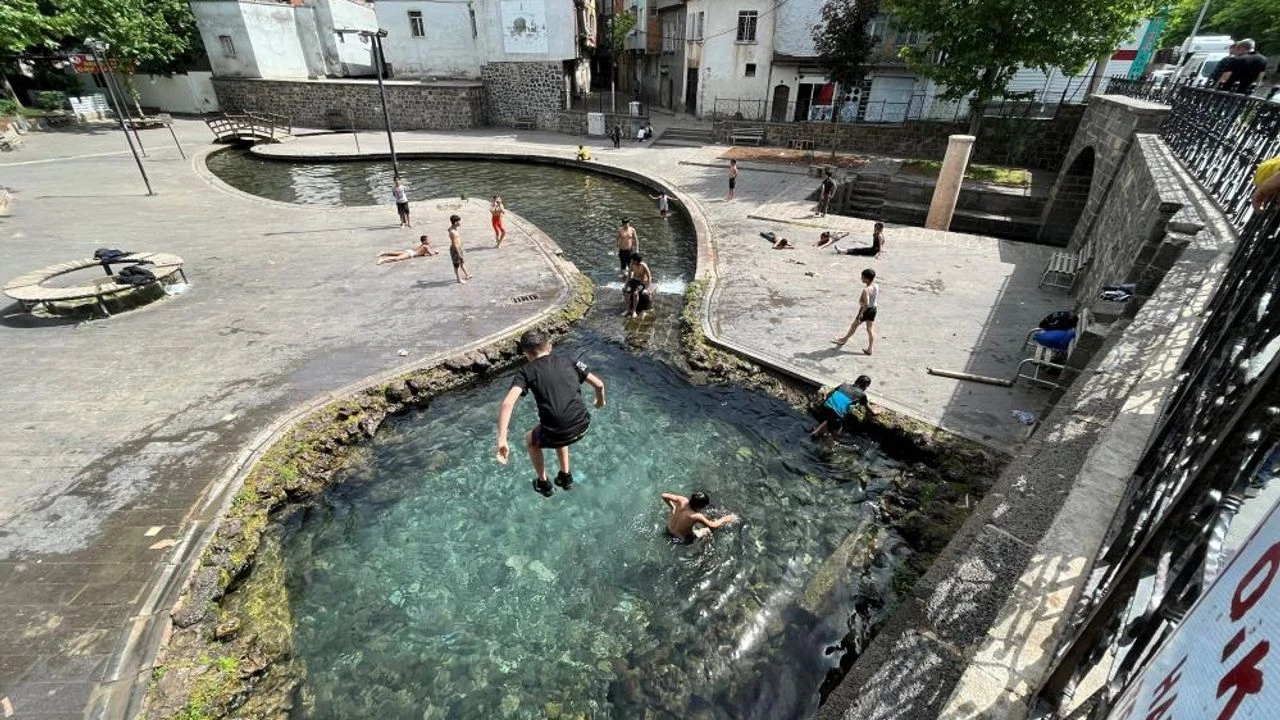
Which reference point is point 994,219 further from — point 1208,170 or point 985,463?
point 985,463

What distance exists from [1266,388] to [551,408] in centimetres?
494

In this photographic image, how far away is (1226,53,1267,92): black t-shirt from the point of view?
1197 cm

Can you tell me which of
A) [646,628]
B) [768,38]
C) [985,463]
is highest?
[768,38]

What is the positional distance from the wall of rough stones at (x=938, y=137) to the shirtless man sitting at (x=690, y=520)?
26320mm

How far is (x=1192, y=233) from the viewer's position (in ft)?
24.5

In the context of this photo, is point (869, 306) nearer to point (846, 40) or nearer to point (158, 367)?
point (158, 367)

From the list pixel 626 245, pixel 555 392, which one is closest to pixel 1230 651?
pixel 555 392

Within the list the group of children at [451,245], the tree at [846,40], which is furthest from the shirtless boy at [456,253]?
the tree at [846,40]

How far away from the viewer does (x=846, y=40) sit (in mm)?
30125

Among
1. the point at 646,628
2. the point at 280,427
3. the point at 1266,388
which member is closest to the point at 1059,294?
the point at 646,628

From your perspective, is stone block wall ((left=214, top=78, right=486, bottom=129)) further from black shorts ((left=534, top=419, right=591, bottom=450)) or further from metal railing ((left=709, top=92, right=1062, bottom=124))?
black shorts ((left=534, top=419, right=591, bottom=450))

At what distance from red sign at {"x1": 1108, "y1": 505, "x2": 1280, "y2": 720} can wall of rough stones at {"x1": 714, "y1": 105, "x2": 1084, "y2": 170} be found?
1205 inches

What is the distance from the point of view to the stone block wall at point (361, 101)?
36219 mm

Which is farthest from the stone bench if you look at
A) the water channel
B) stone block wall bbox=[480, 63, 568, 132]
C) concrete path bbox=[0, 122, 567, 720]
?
stone block wall bbox=[480, 63, 568, 132]
